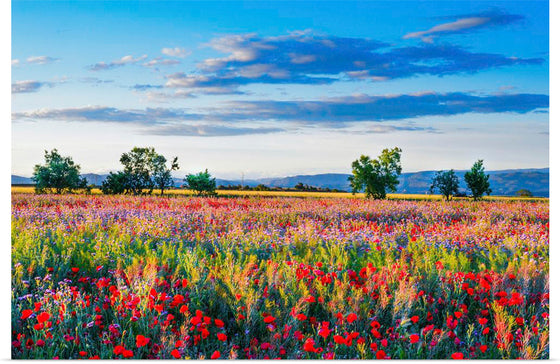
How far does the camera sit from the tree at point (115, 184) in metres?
22.8

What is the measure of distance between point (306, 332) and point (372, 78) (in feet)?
14.5

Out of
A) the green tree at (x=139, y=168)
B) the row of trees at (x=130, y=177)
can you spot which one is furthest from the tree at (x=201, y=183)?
the green tree at (x=139, y=168)

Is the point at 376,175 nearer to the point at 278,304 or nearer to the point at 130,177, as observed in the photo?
the point at 130,177

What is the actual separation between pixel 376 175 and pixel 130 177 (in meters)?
20.4

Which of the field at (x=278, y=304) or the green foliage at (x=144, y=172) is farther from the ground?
the green foliage at (x=144, y=172)

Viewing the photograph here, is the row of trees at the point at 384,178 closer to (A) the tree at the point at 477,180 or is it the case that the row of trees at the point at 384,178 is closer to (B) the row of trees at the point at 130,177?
(A) the tree at the point at 477,180

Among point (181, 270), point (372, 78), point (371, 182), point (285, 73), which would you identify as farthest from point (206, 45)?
point (371, 182)

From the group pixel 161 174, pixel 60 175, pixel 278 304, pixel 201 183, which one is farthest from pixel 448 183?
pixel 278 304

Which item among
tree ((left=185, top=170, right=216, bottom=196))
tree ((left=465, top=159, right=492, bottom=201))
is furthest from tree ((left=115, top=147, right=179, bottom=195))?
tree ((left=465, top=159, right=492, bottom=201))

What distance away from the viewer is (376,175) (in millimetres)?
35281

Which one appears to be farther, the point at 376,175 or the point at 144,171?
the point at 376,175

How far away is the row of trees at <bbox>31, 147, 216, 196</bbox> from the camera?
20078mm

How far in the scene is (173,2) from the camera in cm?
654
